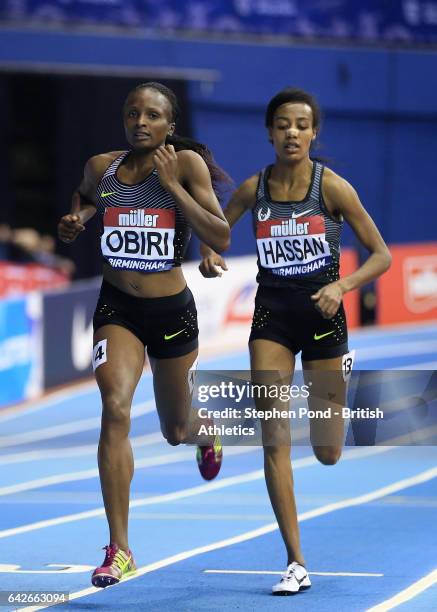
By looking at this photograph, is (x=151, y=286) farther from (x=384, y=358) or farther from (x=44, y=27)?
(x=44, y=27)

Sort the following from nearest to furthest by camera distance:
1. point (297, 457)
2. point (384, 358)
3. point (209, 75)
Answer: point (297, 457) → point (384, 358) → point (209, 75)

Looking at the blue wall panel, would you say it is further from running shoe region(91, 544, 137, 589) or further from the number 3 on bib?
running shoe region(91, 544, 137, 589)

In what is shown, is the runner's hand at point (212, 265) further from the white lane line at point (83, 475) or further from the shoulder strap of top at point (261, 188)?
the white lane line at point (83, 475)

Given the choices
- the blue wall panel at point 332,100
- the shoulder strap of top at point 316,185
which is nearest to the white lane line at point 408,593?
the shoulder strap of top at point 316,185

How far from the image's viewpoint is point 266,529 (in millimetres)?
8984

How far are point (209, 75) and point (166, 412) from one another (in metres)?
20.2

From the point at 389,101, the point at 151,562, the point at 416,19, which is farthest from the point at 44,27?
the point at 151,562

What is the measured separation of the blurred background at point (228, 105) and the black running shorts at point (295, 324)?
13.4m

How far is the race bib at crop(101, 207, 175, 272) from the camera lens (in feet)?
23.2

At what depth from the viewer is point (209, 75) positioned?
27.1 meters

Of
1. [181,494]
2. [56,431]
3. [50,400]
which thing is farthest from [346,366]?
[50,400]

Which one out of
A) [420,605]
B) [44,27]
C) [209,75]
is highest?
[209,75]

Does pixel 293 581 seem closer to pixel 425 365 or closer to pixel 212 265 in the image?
pixel 212 265

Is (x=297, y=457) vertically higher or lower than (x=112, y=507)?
higher
